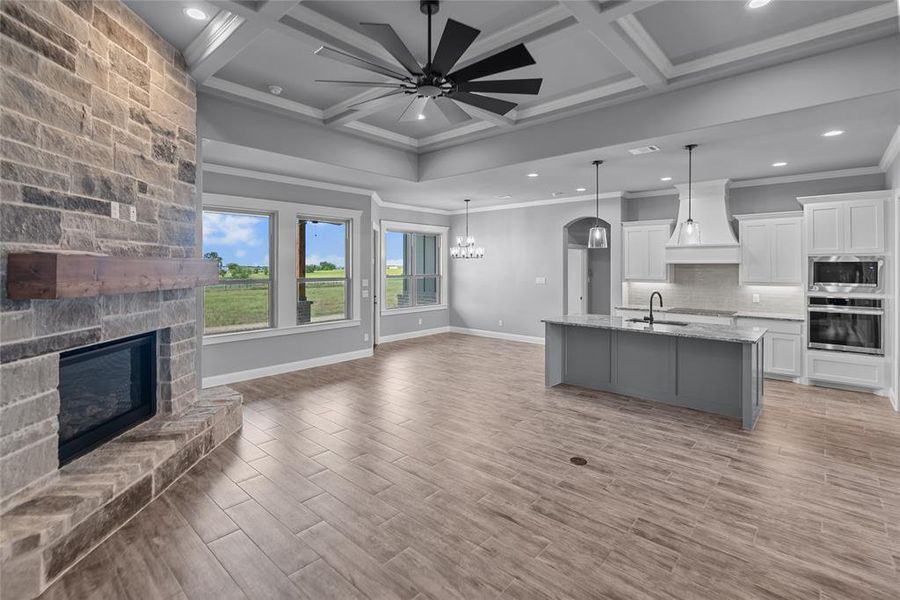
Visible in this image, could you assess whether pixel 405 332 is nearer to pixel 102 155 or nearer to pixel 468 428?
pixel 468 428

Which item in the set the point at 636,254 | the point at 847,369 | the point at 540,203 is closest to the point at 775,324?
the point at 847,369

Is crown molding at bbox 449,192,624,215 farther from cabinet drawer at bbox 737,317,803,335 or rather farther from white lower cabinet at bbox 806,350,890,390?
white lower cabinet at bbox 806,350,890,390

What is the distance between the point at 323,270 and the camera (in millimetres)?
7211

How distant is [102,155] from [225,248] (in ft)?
11.1

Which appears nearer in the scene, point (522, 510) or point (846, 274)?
point (522, 510)

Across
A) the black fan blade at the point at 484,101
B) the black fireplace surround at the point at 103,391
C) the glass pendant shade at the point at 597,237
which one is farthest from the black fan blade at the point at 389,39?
the glass pendant shade at the point at 597,237

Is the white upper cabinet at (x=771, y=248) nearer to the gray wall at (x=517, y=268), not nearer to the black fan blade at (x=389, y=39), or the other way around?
the gray wall at (x=517, y=268)

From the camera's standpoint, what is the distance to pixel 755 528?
2.55m

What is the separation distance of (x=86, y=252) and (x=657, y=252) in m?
7.23

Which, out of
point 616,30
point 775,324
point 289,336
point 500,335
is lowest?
point 500,335

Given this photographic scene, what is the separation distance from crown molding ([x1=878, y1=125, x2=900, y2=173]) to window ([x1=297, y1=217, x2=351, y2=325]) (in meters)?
6.73

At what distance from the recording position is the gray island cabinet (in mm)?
4305

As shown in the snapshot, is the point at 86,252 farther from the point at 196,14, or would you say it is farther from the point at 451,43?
the point at 451,43

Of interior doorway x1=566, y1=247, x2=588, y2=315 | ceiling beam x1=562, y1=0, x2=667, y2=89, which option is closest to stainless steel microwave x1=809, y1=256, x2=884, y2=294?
ceiling beam x1=562, y1=0, x2=667, y2=89
